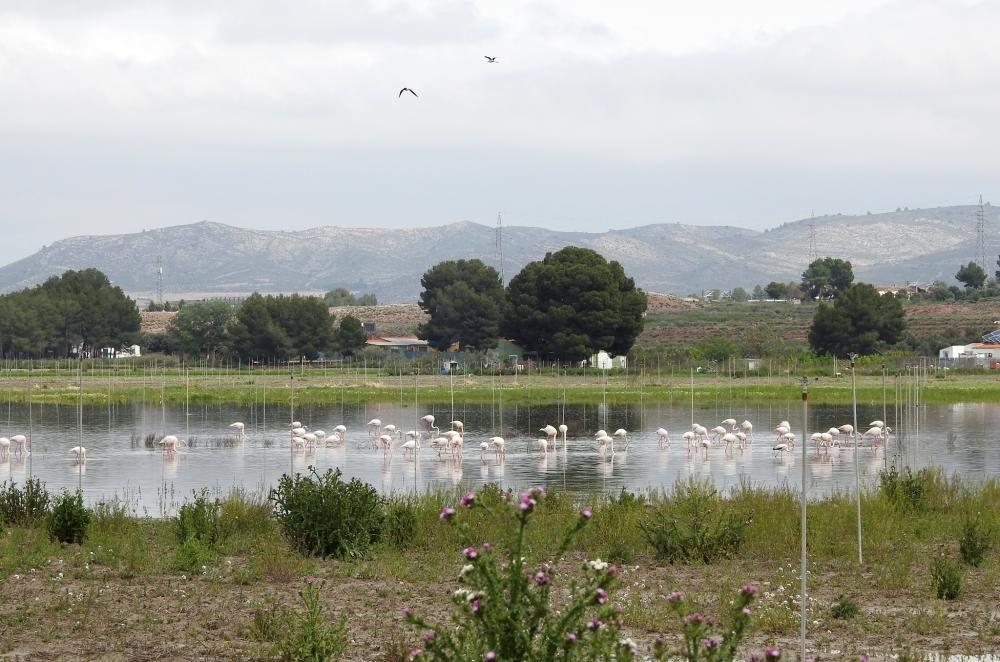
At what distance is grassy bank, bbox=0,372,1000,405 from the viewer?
178 feet

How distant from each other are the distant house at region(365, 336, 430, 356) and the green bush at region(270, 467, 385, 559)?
83.2m

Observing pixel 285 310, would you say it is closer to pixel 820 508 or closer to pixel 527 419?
pixel 527 419

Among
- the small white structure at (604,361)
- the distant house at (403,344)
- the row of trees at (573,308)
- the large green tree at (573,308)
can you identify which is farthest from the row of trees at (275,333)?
the small white structure at (604,361)

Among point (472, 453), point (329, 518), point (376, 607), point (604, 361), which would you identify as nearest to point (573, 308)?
point (604, 361)

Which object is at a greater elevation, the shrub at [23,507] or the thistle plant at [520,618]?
the thistle plant at [520,618]

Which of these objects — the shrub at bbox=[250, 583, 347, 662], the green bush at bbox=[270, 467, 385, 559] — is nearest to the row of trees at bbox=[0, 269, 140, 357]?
the green bush at bbox=[270, 467, 385, 559]

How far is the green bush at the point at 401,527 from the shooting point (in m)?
15.2

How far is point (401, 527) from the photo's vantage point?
1526 cm

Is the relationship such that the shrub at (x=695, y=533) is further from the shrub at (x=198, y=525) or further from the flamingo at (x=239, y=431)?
the flamingo at (x=239, y=431)

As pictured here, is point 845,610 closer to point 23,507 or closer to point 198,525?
point 198,525

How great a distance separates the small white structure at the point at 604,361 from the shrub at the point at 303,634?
5918 cm

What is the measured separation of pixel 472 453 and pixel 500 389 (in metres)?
20.2

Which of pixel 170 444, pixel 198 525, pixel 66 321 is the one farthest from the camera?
pixel 66 321

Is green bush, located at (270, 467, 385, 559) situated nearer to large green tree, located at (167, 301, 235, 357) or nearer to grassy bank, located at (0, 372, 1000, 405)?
grassy bank, located at (0, 372, 1000, 405)
